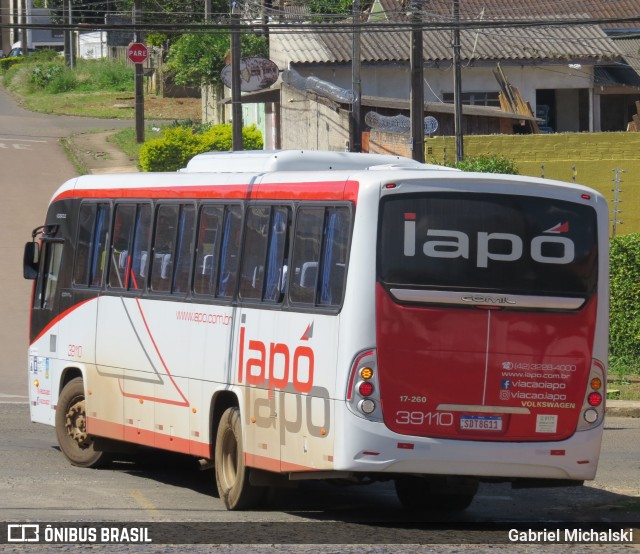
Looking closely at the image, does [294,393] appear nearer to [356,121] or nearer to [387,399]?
[387,399]

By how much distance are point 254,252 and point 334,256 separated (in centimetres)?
131

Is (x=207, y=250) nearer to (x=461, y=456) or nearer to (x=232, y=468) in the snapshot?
(x=232, y=468)

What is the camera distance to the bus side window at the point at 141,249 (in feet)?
42.6

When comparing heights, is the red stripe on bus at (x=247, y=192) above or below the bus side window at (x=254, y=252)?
above

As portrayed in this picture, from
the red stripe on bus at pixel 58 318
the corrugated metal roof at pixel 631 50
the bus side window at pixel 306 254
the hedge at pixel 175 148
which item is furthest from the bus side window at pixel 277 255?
the corrugated metal roof at pixel 631 50

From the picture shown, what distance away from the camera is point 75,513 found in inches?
417

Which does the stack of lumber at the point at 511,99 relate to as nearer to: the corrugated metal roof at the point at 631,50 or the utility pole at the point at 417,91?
the corrugated metal roof at the point at 631,50

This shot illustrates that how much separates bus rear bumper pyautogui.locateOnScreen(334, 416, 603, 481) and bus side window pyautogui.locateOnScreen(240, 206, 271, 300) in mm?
1879

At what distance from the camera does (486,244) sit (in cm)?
1018

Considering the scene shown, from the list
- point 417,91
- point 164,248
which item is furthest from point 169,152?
point 164,248

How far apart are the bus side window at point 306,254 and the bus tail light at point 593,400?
A: 2.27 metres

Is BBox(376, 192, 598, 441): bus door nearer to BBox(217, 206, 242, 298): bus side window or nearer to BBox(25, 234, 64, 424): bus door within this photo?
BBox(217, 206, 242, 298): bus side window

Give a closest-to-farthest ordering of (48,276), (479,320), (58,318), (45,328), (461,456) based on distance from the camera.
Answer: (461,456)
(479,320)
(58,318)
(45,328)
(48,276)

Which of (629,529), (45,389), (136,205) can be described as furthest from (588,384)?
(45,389)
